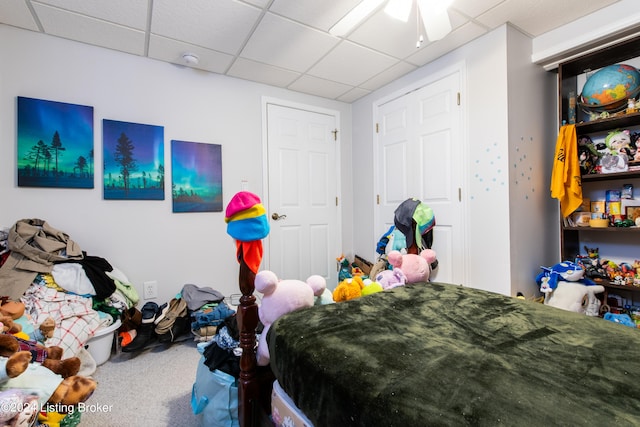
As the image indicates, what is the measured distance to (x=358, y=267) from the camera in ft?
11.3

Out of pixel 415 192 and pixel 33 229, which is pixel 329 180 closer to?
pixel 415 192

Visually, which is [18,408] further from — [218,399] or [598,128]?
[598,128]

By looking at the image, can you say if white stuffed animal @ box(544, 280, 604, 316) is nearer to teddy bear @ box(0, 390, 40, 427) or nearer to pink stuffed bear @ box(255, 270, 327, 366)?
pink stuffed bear @ box(255, 270, 327, 366)

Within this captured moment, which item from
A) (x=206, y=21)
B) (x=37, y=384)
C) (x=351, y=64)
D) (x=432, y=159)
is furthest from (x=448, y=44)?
(x=37, y=384)

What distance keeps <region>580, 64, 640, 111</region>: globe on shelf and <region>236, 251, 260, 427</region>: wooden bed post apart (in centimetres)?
265

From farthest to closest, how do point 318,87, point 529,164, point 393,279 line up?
point 318,87 < point 529,164 < point 393,279

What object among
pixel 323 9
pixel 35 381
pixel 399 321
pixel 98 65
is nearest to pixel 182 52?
pixel 98 65

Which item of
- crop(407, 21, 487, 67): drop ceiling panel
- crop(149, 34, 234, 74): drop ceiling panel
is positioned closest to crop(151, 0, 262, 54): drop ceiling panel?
crop(149, 34, 234, 74): drop ceiling panel

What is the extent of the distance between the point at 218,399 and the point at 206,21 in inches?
92.6

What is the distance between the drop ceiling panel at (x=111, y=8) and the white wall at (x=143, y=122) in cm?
47

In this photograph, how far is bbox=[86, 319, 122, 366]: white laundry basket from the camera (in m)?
1.98

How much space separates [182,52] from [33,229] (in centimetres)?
173

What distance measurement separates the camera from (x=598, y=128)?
2244 millimetres

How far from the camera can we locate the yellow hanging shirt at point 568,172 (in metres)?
2.21
